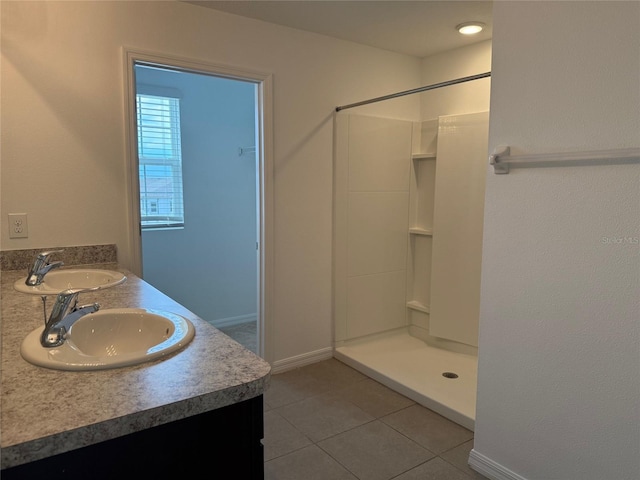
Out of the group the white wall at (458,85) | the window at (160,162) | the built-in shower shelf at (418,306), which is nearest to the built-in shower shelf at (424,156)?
the white wall at (458,85)

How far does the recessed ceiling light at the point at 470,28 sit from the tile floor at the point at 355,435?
94.0 inches

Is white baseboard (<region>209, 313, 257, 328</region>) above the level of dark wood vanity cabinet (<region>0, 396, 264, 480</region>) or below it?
below

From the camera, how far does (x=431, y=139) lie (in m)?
3.56

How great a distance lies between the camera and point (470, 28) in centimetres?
286

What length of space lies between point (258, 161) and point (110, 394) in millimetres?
2108

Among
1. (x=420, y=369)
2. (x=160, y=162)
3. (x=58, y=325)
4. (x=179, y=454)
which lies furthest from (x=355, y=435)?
(x=160, y=162)

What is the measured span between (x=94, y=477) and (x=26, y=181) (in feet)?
5.72

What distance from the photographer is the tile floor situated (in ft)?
6.77

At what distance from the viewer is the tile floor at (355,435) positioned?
2.06 meters

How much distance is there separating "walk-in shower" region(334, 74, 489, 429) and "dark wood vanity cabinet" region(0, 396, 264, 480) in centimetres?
192

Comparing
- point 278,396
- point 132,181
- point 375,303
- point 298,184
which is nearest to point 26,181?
point 132,181

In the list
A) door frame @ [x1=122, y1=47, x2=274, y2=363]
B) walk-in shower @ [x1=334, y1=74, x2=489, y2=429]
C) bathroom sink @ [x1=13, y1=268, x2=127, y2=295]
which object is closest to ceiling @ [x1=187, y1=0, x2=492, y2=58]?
door frame @ [x1=122, y1=47, x2=274, y2=363]

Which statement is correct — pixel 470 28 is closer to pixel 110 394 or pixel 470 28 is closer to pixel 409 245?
pixel 409 245

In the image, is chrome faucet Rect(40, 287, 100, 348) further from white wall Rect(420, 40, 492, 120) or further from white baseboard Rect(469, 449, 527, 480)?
white wall Rect(420, 40, 492, 120)
